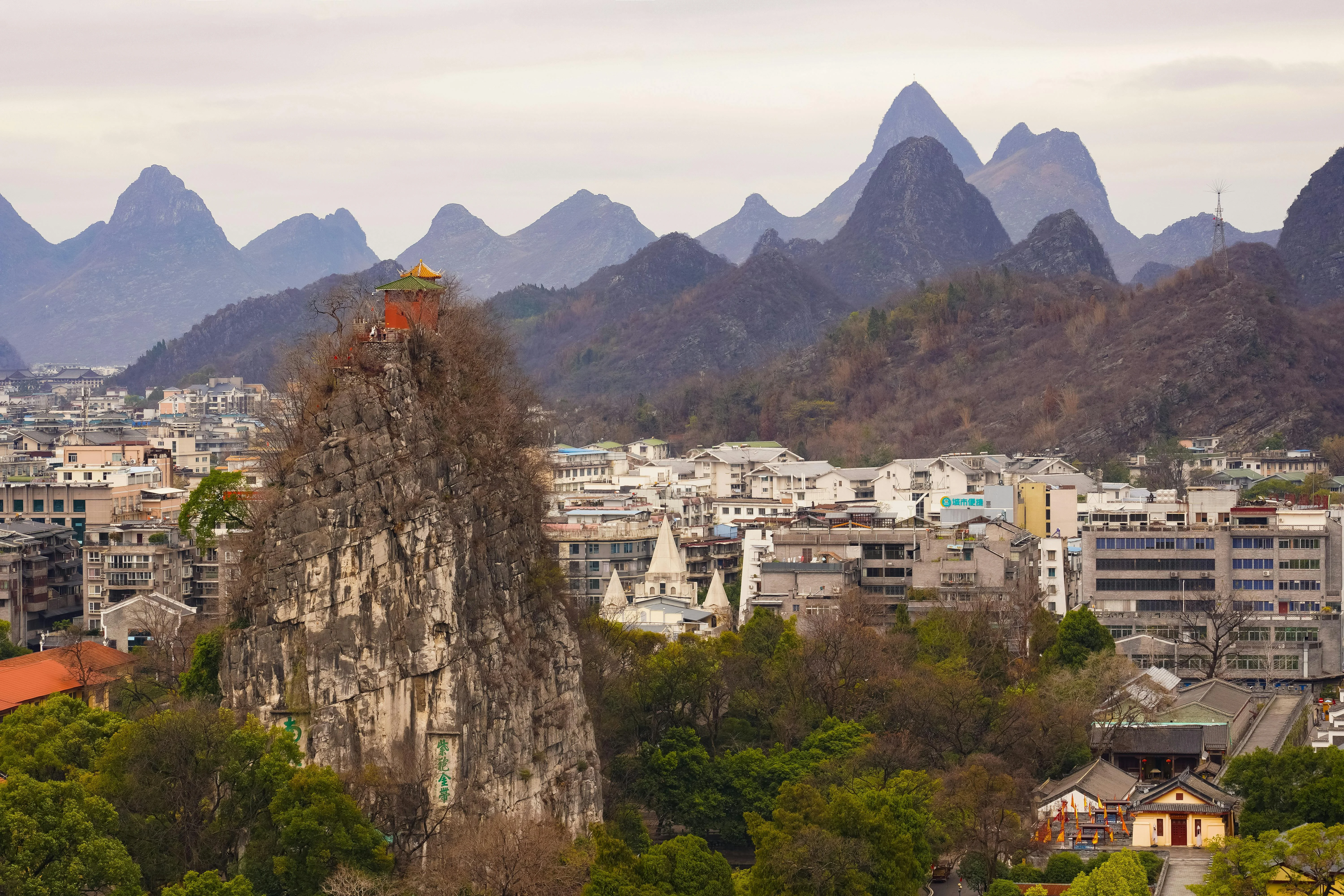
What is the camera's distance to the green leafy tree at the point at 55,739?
142 ft

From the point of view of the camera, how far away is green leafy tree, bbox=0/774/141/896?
120ft

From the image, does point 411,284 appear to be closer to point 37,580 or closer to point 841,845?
point 841,845

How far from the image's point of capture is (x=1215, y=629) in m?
66.2

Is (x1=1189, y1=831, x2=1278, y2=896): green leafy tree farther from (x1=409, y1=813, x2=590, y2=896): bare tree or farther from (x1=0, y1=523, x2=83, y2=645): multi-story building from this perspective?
(x1=0, y1=523, x2=83, y2=645): multi-story building

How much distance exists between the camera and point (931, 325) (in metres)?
159

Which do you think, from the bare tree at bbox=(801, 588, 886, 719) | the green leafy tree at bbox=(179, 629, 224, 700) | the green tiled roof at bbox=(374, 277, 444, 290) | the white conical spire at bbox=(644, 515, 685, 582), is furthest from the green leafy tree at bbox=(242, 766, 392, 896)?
the white conical spire at bbox=(644, 515, 685, 582)

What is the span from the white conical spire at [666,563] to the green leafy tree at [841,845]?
100 ft

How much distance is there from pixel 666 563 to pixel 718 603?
4.13 meters

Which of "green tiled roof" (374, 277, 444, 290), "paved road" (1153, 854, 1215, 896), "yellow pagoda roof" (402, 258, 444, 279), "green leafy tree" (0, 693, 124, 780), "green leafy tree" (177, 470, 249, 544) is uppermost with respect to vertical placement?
"yellow pagoda roof" (402, 258, 444, 279)

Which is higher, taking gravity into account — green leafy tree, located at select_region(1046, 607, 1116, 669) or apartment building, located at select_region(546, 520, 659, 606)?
apartment building, located at select_region(546, 520, 659, 606)

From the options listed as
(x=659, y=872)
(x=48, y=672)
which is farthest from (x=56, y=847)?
(x=48, y=672)

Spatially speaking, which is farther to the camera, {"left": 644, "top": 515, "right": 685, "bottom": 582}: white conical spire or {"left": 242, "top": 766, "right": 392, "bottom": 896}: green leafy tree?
{"left": 644, "top": 515, "right": 685, "bottom": 582}: white conical spire

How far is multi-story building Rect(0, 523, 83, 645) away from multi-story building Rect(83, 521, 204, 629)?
176cm

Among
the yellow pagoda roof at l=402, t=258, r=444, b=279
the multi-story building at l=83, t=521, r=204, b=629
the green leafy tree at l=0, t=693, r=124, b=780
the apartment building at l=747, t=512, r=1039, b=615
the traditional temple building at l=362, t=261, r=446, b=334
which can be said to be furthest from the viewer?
the multi-story building at l=83, t=521, r=204, b=629
